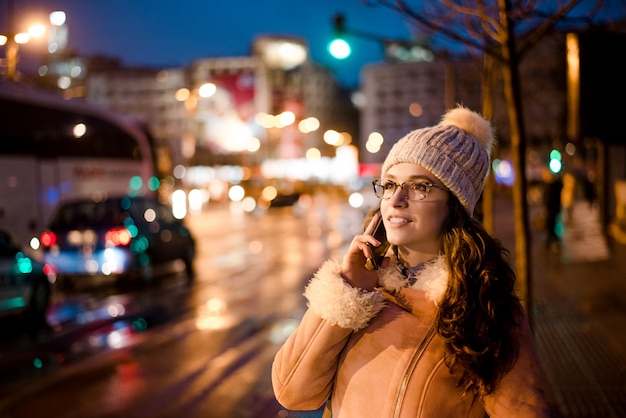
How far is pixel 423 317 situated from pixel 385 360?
0.17 metres

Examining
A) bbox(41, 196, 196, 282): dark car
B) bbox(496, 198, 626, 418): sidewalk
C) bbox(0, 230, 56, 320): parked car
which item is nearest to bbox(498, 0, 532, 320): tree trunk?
bbox(496, 198, 626, 418): sidewalk

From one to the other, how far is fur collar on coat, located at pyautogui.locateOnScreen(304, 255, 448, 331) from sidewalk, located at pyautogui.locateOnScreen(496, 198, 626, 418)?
4.26 meters

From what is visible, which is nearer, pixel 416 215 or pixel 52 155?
pixel 416 215

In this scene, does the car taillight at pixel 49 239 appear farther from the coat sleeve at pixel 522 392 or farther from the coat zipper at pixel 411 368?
the coat sleeve at pixel 522 392

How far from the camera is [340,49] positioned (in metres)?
12.5

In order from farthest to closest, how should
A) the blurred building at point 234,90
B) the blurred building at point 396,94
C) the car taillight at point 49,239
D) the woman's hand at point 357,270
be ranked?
the blurred building at point 396,94
the blurred building at point 234,90
the car taillight at point 49,239
the woman's hand at point 357,270

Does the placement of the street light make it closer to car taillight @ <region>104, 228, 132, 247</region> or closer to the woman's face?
car taillight @ <region>104, 228, 132, 247</region>

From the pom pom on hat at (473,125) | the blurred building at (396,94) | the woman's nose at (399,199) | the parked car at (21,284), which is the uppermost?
the blurred building at (396,94)

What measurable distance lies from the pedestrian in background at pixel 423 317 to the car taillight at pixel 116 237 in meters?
13.6

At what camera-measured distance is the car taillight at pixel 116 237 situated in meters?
15.5

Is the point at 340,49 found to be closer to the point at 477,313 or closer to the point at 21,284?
the point at 21,284

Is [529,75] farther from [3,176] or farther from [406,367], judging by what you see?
[406,367]

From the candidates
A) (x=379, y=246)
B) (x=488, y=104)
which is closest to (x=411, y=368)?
(x=379, y=246)

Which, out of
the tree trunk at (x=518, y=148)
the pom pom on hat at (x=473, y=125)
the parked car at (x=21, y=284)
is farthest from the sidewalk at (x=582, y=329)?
the parked car at (x=21, y=284)
